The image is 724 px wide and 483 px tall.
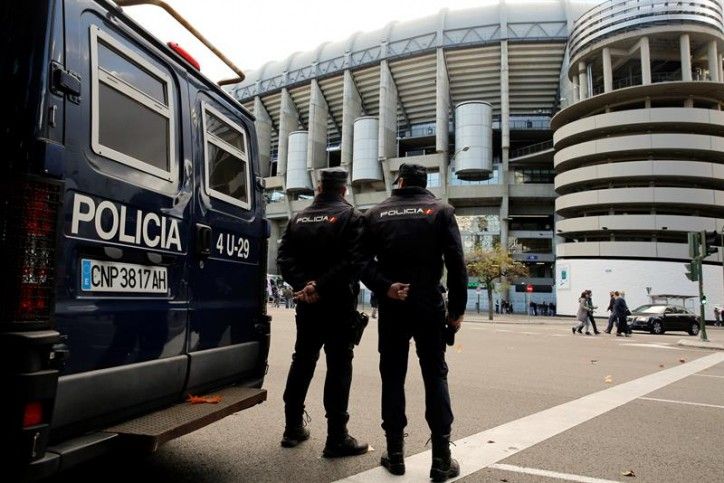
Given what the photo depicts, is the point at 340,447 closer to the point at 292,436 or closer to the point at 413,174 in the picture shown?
the point at 292,436

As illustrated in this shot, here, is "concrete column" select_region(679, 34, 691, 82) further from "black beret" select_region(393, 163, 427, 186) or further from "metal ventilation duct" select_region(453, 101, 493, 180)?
"black beret" select_region(393, 163, 427, 186)

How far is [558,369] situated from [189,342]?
23.6 ft

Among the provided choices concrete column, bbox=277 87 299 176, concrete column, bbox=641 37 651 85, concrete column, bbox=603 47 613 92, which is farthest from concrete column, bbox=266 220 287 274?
concrete column, bbox=641 37 651 85

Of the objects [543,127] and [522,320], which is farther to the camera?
[543,127]

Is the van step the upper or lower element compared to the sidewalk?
upper

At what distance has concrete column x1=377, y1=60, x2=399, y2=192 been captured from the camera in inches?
2170

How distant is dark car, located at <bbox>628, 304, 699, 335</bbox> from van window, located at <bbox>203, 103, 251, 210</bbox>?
77.8ft

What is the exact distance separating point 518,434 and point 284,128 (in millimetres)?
63882

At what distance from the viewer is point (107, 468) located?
123 inches

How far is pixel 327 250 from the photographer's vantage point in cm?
365

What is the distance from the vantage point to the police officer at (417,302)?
319 cm

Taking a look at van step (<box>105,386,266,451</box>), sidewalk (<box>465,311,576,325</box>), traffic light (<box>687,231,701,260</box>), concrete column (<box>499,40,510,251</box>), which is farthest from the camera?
concrete column (<box>499,40,510,251</box>)

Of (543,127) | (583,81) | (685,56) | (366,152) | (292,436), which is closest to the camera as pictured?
(292,436)

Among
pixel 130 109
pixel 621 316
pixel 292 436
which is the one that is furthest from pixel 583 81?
pixel 130 109
